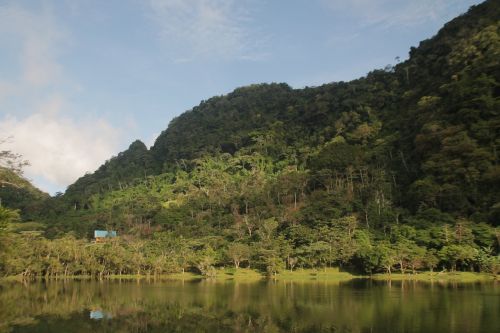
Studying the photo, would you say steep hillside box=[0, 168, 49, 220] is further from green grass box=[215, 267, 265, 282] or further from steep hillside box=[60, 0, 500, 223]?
green grass box=[215, 267, 265, 282]

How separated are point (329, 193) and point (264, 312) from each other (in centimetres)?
5136

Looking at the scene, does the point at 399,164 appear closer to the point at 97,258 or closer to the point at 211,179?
the point at 211,179

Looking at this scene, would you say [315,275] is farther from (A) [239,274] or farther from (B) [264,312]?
(B) [264,312]

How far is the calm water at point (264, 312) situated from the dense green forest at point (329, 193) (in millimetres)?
6403

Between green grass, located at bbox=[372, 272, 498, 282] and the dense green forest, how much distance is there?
4.23 ft

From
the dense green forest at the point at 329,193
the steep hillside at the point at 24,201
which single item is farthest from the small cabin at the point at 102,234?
the steep hillside at the point at 24,201

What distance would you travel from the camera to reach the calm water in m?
21.8

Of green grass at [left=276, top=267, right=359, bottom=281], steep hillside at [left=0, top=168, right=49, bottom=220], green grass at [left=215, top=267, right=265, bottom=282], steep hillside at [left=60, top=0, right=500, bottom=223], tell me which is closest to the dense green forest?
steep hillside at [left=60, top=0, right=500, bottom=223]

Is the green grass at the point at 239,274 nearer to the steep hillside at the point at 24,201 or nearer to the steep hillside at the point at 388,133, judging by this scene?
the steep hillside at the point at 388,133

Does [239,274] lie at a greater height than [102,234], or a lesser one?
lesser

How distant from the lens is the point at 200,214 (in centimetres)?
8731

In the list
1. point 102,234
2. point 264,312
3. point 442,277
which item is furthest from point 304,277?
point 102,234

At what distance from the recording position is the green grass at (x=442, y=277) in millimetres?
47344

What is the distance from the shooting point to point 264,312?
26.9 m
